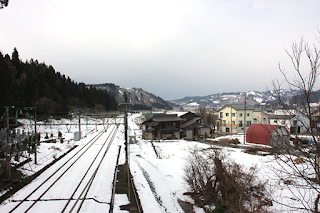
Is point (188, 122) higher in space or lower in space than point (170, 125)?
higher

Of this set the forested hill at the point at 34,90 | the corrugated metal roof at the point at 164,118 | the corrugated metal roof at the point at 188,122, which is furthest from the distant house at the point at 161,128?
the forested hill at the point at 34,90

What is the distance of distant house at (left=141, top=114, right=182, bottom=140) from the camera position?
117 feet

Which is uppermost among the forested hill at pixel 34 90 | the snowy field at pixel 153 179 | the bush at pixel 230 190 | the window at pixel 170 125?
the forested hill at pixel 34 90

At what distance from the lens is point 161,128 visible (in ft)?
122

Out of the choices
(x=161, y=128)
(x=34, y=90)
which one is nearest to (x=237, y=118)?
(x=161, y=128)

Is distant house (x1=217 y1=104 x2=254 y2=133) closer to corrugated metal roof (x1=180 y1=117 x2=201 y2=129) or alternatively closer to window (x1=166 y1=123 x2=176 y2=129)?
corrugated metal roof (x1=180 y1=117 x2=201 y2=129)

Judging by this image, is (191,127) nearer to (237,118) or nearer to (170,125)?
(170,125)

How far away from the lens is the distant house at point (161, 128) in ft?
117

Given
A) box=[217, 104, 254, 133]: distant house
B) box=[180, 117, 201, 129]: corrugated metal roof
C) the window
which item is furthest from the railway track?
box=[217, 104, 254, 133]: distant house

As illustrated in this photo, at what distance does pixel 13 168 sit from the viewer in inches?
581

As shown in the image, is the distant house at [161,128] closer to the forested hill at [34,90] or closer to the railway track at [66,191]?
the railway track at [66,191]

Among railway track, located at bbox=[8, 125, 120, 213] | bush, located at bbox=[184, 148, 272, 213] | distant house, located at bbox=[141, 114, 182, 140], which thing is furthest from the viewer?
distant house, located at bbox=[141, 114, 182, 140]

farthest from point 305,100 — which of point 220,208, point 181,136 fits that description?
point 181,136

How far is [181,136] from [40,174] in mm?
28567
